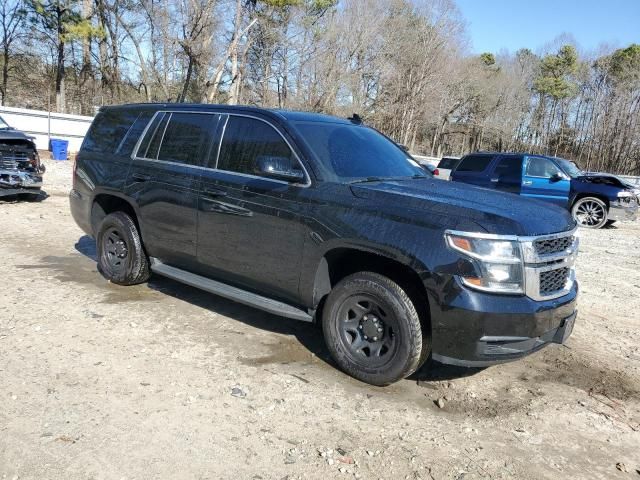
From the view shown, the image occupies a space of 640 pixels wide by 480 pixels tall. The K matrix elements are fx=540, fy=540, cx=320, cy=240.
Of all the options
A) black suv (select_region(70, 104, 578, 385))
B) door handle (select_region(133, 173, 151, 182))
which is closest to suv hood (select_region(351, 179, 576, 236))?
black suv (select_region(70, 104, 578, 385))

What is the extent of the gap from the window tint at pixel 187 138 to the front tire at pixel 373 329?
6.31 ft

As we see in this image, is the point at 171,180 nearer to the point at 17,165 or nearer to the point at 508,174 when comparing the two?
the point at 17,165

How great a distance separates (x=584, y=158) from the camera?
189 ft

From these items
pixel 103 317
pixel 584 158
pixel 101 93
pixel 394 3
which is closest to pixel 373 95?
pixel 394 3

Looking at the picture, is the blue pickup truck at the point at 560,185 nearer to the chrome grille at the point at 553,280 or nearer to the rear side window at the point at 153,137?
the rear side window at the point at 153,137

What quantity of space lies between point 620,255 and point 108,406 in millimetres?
9485

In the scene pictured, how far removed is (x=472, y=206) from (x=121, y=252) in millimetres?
3773

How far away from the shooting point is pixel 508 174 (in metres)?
13.7

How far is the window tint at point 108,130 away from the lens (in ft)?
18.9

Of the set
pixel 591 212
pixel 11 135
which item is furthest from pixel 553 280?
pixel 591 212

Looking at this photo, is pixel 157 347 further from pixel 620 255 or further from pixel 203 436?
pixel 620 255

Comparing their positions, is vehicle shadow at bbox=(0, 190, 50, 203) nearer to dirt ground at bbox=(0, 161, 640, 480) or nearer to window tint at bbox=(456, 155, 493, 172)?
dirt ground at bbox=(0, 161, 640, 480)

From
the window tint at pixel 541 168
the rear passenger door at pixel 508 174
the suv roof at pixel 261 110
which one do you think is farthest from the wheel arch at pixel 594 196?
the suv roof at pixel 261 110

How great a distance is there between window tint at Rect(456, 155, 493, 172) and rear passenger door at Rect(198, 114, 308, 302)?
34.7 ft
